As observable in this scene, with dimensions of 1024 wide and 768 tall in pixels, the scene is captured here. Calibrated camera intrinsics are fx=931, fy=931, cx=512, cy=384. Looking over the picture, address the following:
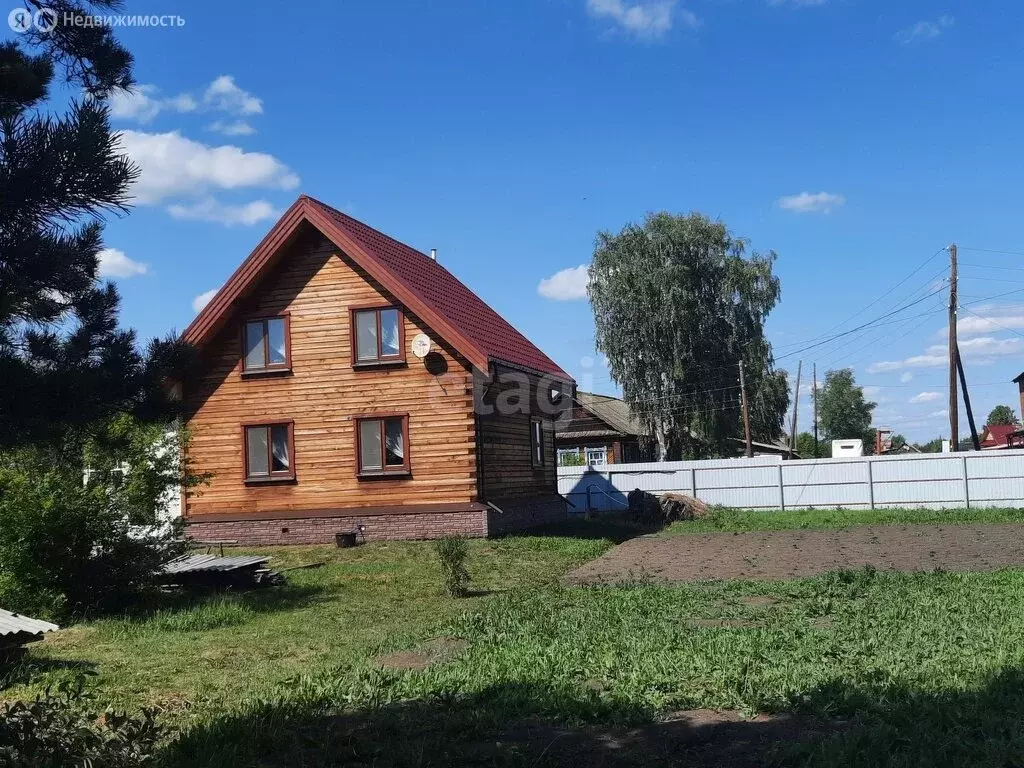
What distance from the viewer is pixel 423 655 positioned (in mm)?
9500

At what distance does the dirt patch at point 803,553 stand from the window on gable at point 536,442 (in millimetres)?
4953

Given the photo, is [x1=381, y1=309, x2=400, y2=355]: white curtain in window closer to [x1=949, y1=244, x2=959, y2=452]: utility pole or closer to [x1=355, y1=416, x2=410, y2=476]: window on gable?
[x1=355, y1=416, x2=410, y2=476]: window on gable

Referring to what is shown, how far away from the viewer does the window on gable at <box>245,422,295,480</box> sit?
23.2m

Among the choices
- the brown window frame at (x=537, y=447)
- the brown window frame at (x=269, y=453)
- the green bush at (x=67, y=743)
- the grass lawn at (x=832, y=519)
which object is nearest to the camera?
the green bush at (x=67, y=743)

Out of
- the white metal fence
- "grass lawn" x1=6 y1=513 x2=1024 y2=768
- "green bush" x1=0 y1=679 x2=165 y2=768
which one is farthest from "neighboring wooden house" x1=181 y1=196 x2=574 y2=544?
"green bush" x1=0 y1=679 x2=165 y2=768

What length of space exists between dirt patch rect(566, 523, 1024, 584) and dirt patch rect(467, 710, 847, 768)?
860cm

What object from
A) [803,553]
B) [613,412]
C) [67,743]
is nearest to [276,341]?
[803,553]

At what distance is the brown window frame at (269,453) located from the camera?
2305cm

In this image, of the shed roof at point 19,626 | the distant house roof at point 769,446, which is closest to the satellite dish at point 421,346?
Result: the shed roof at point 19,626

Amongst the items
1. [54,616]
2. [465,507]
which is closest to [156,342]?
[54,616]

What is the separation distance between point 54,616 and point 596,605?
7.32 meters

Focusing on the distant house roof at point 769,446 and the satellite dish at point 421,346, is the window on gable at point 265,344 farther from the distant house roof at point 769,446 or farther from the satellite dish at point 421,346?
the distant house roof at point 769,446

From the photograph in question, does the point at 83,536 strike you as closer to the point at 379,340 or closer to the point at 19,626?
the point at 19,626

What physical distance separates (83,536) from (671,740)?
33.0 ft
